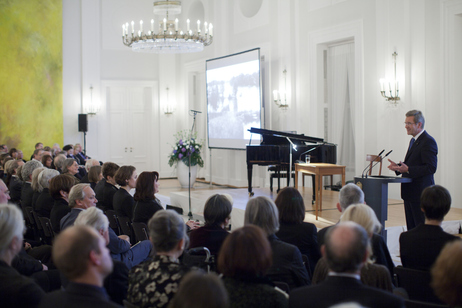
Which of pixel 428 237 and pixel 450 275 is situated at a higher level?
pixel 450 275

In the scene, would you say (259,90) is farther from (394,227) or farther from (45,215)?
(45,215)

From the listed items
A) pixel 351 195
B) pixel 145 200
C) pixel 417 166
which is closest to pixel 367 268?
pixel 351 195

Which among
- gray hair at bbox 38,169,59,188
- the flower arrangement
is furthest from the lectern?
the flower arrangement

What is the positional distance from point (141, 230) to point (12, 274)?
7.74 ft

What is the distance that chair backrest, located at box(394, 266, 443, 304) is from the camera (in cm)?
287

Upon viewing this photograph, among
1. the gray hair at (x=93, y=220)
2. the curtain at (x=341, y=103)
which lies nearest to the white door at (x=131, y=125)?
the curtain at (x=341, y=103)

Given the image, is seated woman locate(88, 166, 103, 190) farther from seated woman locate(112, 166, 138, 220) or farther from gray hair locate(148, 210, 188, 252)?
gray hair locate(148, 210, 188, 252)

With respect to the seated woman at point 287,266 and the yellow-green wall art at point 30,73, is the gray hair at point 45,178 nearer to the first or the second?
the seated woman at point 287,266

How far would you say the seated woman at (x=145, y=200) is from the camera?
4.71 m

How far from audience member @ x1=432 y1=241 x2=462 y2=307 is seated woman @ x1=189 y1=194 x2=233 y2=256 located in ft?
6.35

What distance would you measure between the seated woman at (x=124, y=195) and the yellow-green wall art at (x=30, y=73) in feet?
29.1

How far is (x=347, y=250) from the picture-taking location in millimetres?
2045

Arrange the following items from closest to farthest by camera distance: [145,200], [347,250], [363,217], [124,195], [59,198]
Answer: [347,250] < [363,217] < [59,198] < [145,200] < [124,195]

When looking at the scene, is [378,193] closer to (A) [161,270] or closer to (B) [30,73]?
(A) [161,270]
